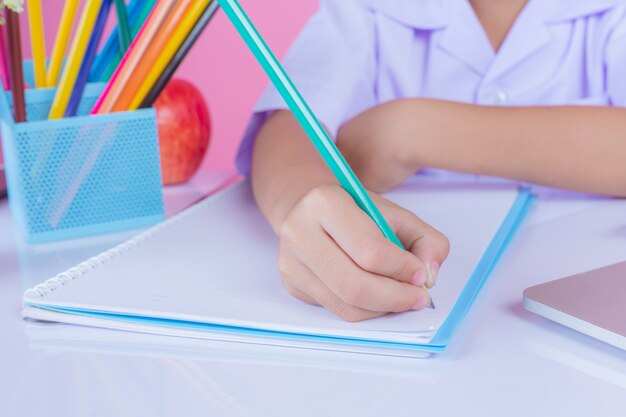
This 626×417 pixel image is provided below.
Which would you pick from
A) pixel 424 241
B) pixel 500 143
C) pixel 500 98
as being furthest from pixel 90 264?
pixel 500 98

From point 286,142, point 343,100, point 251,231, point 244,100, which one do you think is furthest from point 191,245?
point 244,100

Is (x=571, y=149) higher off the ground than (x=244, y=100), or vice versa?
(x=571, y=149)

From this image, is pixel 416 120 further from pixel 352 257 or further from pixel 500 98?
pixel 352 257

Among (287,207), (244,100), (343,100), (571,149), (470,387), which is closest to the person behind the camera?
(470,387)

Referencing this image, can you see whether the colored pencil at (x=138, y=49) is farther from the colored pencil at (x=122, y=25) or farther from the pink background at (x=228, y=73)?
the pink background at (x=228, y=73)

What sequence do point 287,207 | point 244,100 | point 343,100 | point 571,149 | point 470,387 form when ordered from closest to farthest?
point 470,387 < point 287,207 < point 571,149 < point 343,100 < point 244,100

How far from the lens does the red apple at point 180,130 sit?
73 centimetres

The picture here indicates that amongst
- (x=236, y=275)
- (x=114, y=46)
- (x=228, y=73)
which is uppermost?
(x=114, y=46)

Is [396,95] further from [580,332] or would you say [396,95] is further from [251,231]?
[580,332]

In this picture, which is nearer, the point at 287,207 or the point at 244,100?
the point at 287,207

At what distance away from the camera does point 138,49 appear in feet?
1.87

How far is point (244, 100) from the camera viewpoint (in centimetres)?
179

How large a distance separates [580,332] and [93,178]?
36cm

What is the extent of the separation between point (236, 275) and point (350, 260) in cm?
9
